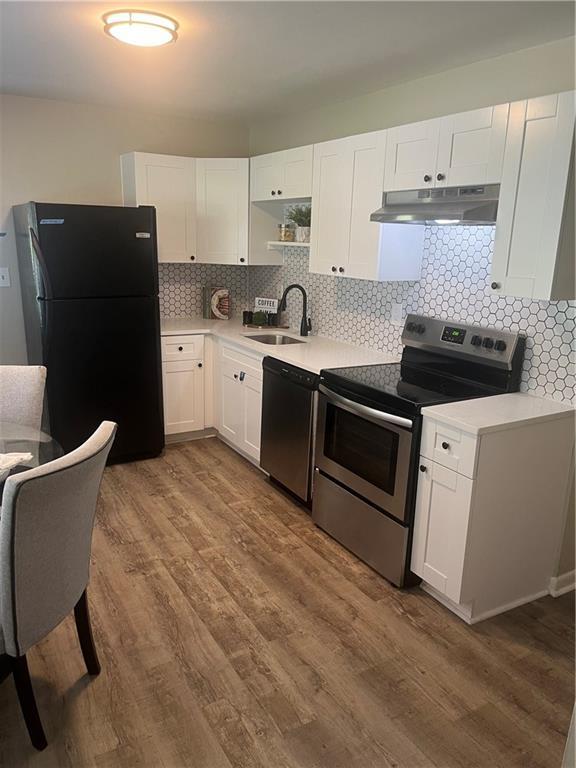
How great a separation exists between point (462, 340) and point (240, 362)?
1.62 m

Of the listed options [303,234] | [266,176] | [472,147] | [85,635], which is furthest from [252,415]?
[472,147]

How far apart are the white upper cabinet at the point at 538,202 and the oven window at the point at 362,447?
34.4 inches

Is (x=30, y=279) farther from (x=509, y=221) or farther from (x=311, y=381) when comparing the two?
(x=509, y=221)

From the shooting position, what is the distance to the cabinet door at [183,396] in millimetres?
4242

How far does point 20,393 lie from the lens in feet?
8.45

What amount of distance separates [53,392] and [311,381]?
1.70 meters

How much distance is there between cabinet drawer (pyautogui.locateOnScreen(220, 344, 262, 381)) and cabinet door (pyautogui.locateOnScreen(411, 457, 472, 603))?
5.04 feet

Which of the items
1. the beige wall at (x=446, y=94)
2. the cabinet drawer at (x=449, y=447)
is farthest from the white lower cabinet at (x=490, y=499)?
the beige wall at (x=446, y=94)

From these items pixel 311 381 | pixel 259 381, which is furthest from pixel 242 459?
pixel 311 381

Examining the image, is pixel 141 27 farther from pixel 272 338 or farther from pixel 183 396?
pixel 183 396

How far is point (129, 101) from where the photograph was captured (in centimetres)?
389

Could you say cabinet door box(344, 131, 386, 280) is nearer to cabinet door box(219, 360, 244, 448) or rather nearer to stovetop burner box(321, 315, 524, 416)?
stovetop burner box(321, 315, 524, 416)

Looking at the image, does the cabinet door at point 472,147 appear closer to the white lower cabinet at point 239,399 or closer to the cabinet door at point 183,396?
the white lower cabinet at point 239,399

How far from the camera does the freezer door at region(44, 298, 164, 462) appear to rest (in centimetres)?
363
